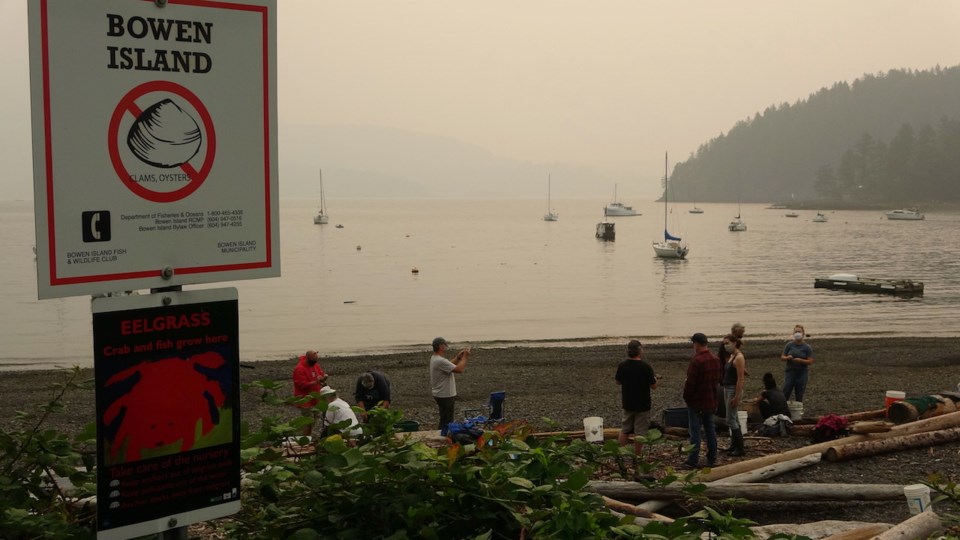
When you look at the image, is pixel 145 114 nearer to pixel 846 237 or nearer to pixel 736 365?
pixel 736 365

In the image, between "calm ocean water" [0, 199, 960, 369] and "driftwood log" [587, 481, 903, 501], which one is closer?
"driftwood log" [587, 481, 903, 501]

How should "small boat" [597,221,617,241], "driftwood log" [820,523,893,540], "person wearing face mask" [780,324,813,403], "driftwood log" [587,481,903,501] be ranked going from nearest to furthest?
1. "driftwood log" [820,523,893,540]
2. "driftwood log" [587,481,903,501]
3. "person wearing face mask" [780,324,813,403]
4. "small boat" [597,221,617,241]

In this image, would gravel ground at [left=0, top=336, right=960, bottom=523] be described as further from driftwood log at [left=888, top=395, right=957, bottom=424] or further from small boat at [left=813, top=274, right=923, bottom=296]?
small boat at [left=813, top=274, right=923, bottom=296]

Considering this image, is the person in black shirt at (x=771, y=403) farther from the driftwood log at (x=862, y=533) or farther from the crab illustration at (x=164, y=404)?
the crab illustration at (x=164, y=404)

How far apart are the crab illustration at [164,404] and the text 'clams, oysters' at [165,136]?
1.92 feet

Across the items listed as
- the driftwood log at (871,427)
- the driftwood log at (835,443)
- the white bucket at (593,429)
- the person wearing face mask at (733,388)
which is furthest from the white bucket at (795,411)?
the white bucket at (593,429)

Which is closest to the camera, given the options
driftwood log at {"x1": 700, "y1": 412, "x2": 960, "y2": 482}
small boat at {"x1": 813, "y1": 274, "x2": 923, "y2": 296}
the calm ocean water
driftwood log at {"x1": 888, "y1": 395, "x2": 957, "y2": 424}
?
driftwood log at {"x1": 700, "y1": 412, "x2": 960, "y2": 482}

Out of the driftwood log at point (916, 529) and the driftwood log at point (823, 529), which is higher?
the driftwood log at point (916, 529)

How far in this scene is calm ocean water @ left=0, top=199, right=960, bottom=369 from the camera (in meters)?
39.2

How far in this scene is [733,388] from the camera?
45.5 feet

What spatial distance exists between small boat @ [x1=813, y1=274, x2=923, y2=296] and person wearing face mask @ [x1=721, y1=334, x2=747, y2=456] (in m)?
41.9

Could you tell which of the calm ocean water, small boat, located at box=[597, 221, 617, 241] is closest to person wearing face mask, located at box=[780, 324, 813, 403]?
the calm ocean water

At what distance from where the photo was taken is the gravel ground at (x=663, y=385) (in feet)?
37.3

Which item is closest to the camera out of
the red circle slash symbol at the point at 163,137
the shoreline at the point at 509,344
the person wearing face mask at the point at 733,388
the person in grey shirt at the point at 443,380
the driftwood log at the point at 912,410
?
the red circle slash symbol at the point at 163,137
